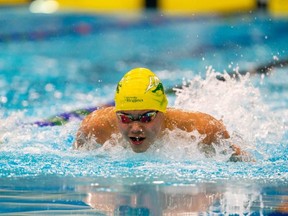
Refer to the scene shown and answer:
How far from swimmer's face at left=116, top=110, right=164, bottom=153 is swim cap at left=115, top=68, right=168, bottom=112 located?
0.03m

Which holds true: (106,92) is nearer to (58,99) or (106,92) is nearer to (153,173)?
(58,99)

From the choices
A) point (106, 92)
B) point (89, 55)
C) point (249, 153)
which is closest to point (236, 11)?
point (89, 55)

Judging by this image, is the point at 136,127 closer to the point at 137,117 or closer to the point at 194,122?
the point at 137,117

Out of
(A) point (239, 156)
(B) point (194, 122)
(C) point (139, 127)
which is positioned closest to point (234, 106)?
(B) point (194, 122)

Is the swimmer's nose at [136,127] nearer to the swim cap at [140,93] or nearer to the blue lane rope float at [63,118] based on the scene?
the swim cap at [140,93]

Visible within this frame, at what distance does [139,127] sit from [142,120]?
6cm

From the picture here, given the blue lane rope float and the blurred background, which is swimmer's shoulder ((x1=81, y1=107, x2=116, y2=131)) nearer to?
the blue lane rope float

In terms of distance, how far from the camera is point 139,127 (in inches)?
165

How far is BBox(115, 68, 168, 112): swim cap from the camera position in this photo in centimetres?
427

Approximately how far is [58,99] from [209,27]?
3.50 meters

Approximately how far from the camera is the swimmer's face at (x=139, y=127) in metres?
4.19

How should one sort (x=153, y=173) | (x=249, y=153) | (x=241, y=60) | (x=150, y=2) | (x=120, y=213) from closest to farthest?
(x=120, y=213) < (x=153, y=173) < (x=249, y=153) < (x=241, y=60) < (x=150, y=2)

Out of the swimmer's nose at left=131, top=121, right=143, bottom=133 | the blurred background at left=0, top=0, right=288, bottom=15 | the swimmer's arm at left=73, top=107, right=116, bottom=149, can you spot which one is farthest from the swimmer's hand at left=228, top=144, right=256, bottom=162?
the blurred background at left=0, top=0, right=288, bottom=15

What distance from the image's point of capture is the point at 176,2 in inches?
415
